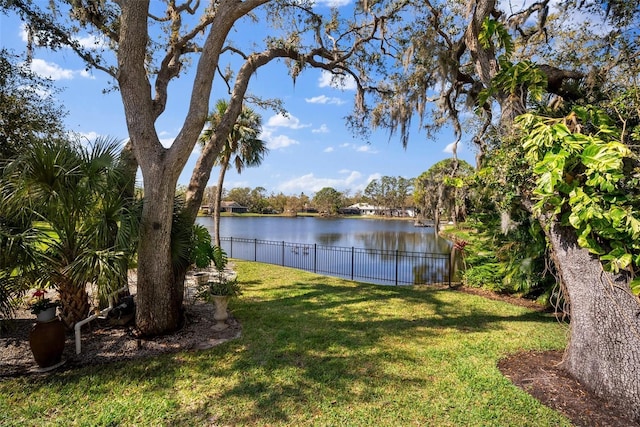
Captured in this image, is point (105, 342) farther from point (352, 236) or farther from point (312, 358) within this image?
point (352, 236)

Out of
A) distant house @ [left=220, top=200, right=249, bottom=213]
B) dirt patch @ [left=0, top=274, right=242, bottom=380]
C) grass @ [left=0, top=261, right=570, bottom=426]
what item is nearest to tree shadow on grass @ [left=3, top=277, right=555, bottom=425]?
grass @ [left=0, top=261, right=570, bottom=426]

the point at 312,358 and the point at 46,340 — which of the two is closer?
the point at 46,340

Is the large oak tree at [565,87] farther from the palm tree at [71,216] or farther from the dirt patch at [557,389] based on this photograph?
the palm tree at [71,216]

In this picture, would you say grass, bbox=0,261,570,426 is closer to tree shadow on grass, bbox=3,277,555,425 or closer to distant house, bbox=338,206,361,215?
tree shadow on grass, bbox=3,277,555,425

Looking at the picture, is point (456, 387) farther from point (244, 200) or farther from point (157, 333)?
point (244, 200)

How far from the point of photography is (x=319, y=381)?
308 cm

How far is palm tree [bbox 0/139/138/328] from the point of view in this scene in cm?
343

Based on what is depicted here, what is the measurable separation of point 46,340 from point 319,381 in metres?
3.03

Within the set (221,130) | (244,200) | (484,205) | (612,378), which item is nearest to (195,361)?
(221,130)

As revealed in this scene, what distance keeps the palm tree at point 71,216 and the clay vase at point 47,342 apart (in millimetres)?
544

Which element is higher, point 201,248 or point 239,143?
Result: point 239,143

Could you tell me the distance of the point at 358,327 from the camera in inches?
184

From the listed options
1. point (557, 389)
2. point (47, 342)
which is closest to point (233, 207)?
point (47, 342)

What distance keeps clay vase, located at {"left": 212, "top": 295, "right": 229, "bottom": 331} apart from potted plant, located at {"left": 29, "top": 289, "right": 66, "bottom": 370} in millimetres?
1805
